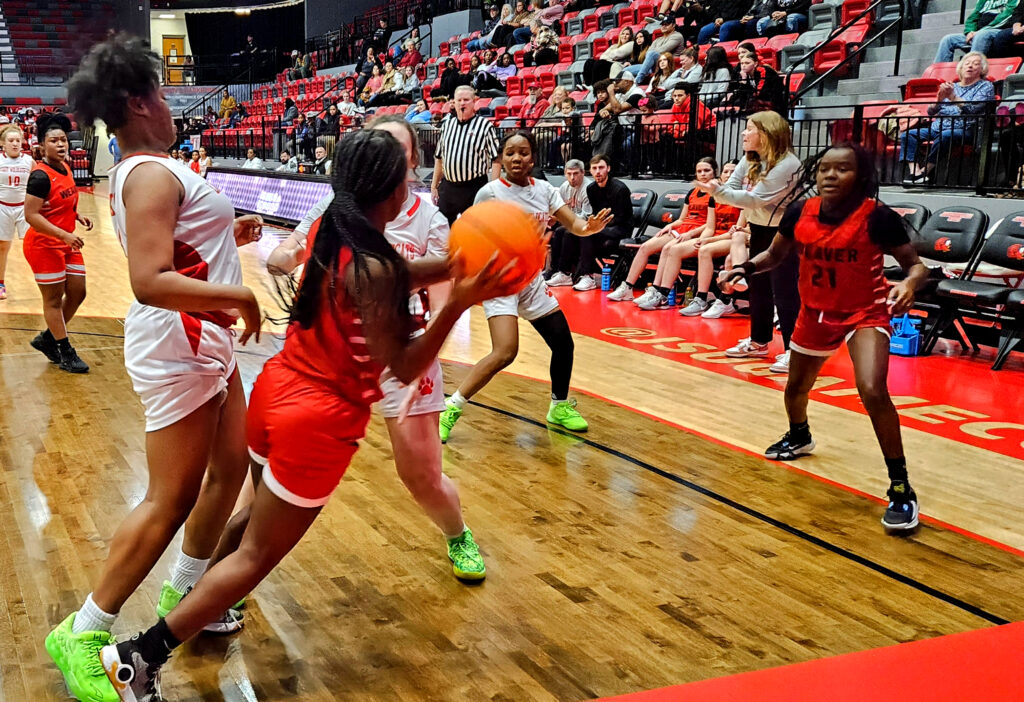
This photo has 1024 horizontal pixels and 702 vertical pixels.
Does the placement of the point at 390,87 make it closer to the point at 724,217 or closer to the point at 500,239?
the point at 724,217

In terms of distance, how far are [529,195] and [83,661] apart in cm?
320

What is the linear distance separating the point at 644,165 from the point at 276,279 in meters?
9.48

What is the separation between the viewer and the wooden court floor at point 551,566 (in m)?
2.83

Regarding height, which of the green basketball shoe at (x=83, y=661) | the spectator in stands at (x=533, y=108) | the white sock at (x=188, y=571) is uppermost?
the spectator in stands at (x=533, y=108)

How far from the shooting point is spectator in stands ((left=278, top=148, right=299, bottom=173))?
1903 cm

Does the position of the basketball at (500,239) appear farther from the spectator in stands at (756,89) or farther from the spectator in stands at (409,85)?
the spectator in stands at (409,85)

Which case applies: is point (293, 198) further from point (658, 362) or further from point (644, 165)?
point (658, 362)

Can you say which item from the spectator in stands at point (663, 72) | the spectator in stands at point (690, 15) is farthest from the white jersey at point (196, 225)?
the spectator in stands at point (690, 15)

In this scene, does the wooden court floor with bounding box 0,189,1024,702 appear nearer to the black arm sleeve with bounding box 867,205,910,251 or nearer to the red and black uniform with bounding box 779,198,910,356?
the red and black uniform with bounding box 779,198,910,356

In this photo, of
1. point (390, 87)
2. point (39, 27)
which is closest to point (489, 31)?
point (390, 87)

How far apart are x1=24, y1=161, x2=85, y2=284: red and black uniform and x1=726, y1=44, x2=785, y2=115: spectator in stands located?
668 centimetres

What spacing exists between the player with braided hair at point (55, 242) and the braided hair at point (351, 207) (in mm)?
4418

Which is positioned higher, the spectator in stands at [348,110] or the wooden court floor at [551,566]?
the spectator in stands at [348,110]

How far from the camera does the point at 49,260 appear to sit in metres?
6.44
